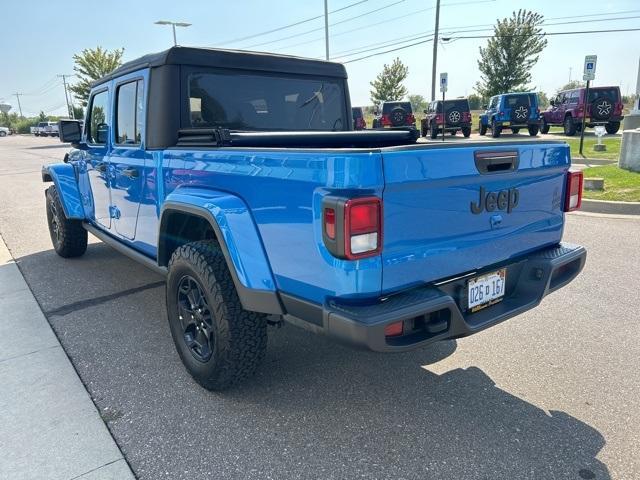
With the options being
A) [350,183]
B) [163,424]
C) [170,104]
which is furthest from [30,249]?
[350,183]

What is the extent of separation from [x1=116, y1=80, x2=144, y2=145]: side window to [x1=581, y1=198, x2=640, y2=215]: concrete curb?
6930 mm

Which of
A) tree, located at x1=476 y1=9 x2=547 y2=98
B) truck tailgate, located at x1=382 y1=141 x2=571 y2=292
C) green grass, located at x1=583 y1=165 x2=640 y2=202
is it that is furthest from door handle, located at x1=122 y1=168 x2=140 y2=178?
tree, located at x1=476 y1=9 x2=547 y2=98

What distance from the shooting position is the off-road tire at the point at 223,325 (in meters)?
2.67

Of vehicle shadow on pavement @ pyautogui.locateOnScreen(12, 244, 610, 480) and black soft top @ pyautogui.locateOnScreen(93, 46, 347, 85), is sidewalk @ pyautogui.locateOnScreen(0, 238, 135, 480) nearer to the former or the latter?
vehicle shadow on pavement @ pyautogui.locateOnScreen(12, 244, 610, 480)

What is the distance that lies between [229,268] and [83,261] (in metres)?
4.05

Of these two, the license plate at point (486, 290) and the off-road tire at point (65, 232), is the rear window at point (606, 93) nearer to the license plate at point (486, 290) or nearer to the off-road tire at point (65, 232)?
the off-road tire at point (65, 232)

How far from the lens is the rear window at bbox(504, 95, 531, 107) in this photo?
70.5ft

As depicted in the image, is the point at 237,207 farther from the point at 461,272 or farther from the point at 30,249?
the point at 30,249

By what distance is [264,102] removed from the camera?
3.91 meters

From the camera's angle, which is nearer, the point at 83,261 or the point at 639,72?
the point at 83,261

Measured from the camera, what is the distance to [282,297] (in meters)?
2.39

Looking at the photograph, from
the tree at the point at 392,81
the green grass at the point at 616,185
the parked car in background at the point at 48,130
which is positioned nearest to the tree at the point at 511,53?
the tree at the point at 392,81

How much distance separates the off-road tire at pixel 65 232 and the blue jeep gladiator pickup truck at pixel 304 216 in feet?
6.08

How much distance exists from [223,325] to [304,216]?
0.89m
